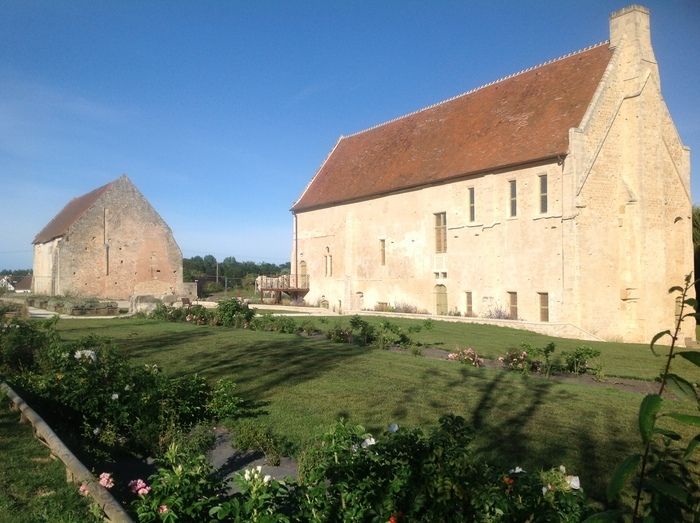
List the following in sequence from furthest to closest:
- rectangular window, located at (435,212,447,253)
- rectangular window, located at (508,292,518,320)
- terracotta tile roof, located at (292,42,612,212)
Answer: rectangular window, located at (435,212,447,253) → rectangular window, located at (508,292,518,320) → terracotta tile roof, located at (292,42,612,212)

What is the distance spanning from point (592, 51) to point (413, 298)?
46.6ft

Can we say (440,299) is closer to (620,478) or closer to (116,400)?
(116,400)

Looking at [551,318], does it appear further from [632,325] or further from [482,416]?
[482,416]

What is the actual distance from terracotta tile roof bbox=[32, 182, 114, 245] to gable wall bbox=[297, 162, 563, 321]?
14.7m

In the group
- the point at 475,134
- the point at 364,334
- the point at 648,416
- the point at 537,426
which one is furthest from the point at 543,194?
the point at 648,416

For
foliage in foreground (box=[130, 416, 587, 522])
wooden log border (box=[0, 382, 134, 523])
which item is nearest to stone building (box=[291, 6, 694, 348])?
wooden log border (box=[0, 382, 134, 523])

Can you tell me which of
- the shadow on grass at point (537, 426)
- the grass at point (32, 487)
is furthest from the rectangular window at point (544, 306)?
the grass at point (32, 487)

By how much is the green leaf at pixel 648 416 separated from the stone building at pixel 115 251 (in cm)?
3926

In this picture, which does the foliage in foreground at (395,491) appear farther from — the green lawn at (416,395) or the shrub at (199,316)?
the shrub at (199,316)

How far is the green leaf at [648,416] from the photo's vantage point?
1674 millimetres

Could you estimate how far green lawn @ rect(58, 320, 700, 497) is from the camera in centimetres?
640

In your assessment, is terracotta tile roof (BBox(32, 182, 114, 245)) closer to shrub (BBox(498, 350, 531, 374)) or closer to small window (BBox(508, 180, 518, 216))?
small window (BBox(508, 180, 518, 216))

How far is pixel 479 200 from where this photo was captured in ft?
89.6

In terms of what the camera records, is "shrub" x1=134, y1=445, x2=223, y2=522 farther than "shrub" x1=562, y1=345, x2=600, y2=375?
No
